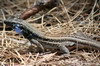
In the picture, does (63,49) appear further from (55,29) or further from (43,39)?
(55,29)

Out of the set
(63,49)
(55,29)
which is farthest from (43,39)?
(55,29)

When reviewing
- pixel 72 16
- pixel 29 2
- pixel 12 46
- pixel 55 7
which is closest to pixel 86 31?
pixel 72 16

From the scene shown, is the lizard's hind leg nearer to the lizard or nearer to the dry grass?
the lizard

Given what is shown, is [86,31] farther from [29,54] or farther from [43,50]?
[29,54]

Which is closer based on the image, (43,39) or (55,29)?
(43,39)

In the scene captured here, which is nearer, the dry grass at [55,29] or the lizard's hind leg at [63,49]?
the dry grass at [55,29]

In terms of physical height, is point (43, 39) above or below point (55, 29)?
below

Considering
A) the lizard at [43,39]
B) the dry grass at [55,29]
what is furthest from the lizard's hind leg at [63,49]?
the dry grass at [55,29]

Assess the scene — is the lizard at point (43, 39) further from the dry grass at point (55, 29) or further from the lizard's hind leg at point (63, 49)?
the dry grass at point (55, 29)

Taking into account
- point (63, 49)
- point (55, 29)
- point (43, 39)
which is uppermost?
point (55, 29)

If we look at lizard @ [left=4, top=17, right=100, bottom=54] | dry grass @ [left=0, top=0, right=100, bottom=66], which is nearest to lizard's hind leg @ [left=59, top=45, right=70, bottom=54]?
lizard @ [left=4, top=17, right=100, bottom=54]
